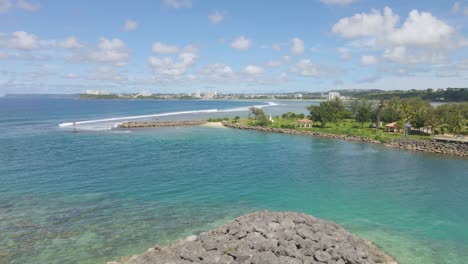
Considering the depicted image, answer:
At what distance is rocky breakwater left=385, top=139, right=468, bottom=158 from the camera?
46.6 metres

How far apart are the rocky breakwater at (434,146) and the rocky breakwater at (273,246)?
37207 millimetres

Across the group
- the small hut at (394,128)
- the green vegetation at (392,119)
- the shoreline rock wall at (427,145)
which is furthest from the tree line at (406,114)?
the shoreline rock wall at (427,145)

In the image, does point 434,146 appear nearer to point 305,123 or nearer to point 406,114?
point 406,114

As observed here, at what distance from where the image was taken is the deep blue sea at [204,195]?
19031mm

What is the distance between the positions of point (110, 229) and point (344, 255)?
46.3 feet

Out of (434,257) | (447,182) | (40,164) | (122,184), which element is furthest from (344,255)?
(40,164)

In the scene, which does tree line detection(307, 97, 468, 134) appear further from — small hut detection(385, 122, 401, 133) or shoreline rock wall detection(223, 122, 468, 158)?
shoreline rock wall detection(223, 122, 468, 158)

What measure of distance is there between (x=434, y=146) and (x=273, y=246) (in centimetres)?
4444

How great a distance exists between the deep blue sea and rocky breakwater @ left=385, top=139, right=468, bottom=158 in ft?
12.6

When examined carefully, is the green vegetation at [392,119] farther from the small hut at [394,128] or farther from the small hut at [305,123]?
the small hut at [305,123]

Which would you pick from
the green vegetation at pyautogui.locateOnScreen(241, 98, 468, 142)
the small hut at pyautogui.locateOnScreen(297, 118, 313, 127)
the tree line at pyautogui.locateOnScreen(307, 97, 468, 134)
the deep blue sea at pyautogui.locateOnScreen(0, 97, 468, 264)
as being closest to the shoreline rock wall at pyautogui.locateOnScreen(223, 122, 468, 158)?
the green vegetation at pyautogui.locateOnScreen(241, 98, 468, 142)

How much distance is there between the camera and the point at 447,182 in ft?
107

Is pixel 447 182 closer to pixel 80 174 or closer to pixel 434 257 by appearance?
pixel 434 257

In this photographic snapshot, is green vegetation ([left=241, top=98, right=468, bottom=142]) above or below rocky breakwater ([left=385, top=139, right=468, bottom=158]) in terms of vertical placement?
above
